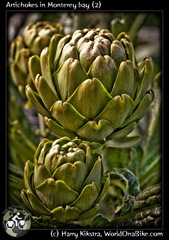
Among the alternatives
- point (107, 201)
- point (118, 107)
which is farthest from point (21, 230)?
point (118, 107)

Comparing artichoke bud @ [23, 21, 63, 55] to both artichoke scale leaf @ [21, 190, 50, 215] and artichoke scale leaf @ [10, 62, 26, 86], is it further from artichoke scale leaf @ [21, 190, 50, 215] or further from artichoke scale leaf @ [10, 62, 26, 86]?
artichoke scale leaf @ [21, 190, 50, 215]

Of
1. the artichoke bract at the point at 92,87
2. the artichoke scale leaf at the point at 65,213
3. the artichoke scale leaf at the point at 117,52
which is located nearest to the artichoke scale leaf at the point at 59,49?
the artichoke bract at the point at 92,87

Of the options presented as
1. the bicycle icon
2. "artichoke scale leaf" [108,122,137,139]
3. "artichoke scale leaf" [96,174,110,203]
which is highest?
"artichoke scale leaf" [108,122,137,139]

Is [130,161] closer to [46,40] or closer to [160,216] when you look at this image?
[160,216]

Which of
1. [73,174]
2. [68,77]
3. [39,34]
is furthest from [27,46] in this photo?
[73,174]

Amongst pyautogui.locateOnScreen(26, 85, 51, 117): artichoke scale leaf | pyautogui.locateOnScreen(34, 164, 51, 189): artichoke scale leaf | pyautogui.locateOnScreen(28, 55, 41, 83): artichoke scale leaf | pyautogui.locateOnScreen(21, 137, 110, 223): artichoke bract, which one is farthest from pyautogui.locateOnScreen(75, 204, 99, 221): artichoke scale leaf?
pyautogui.locateOnScreen(28, 55, 41, 83): artichoke scale leaf

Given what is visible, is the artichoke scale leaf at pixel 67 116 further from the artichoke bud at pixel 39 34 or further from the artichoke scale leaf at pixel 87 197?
the artichoke bud at pixel 39 34

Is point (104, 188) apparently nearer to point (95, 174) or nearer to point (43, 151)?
point (95, 174)
